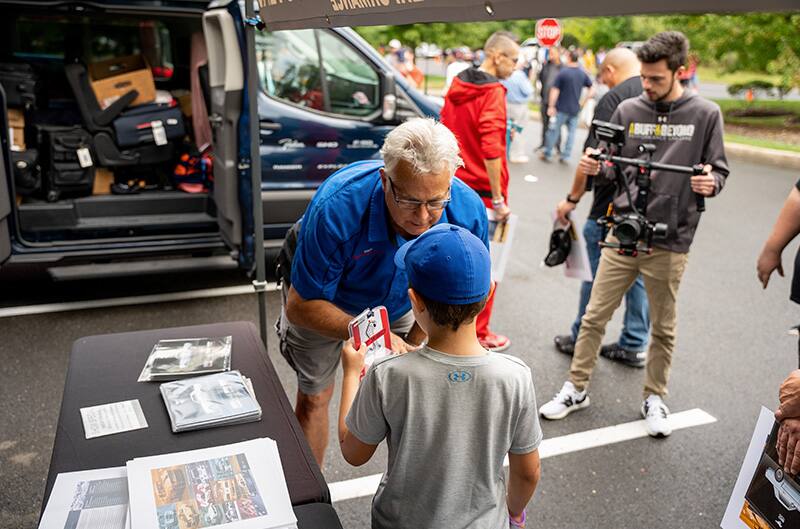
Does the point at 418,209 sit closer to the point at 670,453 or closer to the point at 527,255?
the point at 670,453

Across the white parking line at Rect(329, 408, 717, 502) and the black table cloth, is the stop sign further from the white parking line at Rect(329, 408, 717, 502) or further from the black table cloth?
the black table cloth

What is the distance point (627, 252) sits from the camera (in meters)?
3.42

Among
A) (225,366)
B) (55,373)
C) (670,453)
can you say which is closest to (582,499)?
(670,453)

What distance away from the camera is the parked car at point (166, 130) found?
4.62 metres

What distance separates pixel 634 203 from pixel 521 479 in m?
2.13

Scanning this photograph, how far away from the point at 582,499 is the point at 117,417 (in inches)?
83.7

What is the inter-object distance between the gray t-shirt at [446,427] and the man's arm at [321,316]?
2.12ft

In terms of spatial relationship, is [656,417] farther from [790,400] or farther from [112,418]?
[112,418]

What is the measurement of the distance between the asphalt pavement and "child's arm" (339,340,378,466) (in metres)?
0.20

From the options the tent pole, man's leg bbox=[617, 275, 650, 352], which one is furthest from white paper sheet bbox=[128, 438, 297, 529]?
man's leg bbox=[617, 275, 650, 352]

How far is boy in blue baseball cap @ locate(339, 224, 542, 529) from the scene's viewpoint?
156 centimetres

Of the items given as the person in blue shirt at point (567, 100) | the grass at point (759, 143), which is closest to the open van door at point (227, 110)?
the person in blue shirt at point (567, 100)

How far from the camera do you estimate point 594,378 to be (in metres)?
4.27

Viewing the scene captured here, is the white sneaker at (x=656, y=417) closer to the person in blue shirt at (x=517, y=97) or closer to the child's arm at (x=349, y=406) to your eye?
the child's arm at (x=349, y=406)
